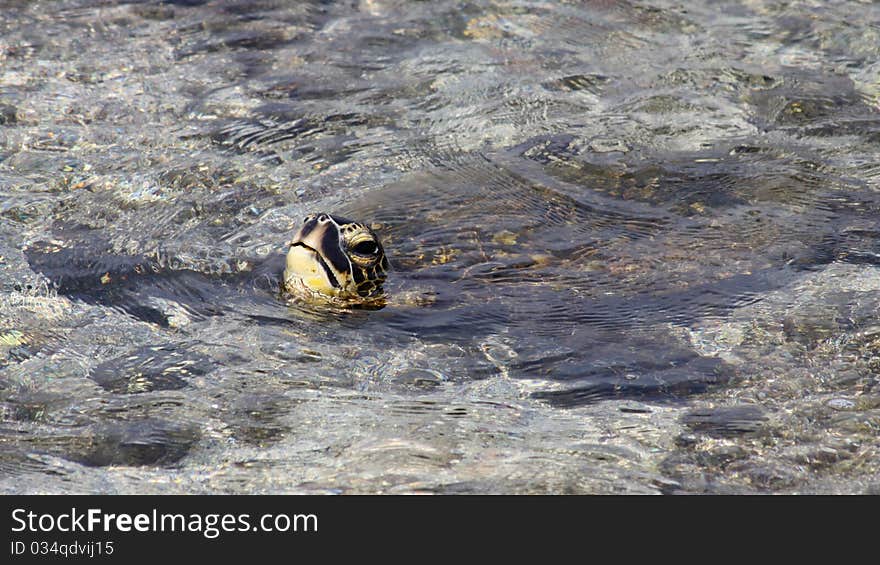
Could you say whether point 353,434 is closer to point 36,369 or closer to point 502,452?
point 502,452

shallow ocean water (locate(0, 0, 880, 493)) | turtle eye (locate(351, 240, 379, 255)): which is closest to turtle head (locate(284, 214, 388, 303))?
turtle eye (locate(351, 240, 379, 255))

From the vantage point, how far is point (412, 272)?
16.9 feet

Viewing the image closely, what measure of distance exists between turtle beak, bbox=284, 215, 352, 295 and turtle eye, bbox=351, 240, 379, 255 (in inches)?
2.7

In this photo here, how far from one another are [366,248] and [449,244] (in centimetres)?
68

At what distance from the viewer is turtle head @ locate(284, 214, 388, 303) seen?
4723mm

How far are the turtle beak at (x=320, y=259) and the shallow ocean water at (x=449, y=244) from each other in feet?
0.48

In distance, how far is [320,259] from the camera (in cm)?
471

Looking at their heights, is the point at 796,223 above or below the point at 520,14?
below

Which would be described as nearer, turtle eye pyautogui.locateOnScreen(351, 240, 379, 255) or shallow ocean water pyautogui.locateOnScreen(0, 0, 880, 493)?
shallow ocean water pyautogui.locateOnScreen(0, 0, 880, 493)

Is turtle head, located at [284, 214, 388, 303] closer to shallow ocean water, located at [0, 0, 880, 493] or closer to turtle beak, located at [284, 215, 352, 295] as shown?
turtle beak, located at [284, 215, 352, 295]

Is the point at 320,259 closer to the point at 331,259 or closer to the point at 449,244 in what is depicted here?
the point at 331,259

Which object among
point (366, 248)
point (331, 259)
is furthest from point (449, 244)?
point (331, 259)
